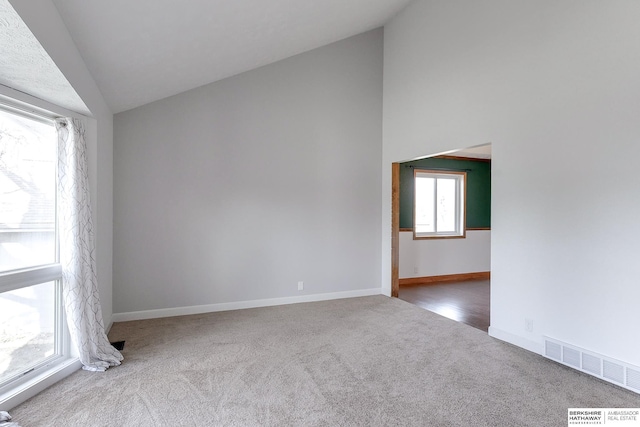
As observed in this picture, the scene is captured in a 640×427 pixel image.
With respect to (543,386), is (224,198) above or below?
above

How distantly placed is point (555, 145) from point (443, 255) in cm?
393

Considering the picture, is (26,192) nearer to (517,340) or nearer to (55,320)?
(55,320)

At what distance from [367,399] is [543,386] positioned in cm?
132

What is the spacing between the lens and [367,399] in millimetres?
2412

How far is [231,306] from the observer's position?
4609 millimetres

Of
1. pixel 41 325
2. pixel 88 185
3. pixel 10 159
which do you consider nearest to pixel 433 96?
pixel 88 185

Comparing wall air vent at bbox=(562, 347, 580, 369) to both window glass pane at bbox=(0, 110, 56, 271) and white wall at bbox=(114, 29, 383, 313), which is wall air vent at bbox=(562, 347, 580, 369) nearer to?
white wall at bbox=(114, 29, 383, 313)

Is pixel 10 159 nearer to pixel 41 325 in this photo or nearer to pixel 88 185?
pixel 88 185

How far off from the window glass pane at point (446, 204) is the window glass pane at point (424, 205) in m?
0.17

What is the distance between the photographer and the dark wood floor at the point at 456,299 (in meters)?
4.37

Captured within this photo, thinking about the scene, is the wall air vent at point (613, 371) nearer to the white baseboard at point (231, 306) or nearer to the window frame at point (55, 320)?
the white baseboard at point (231, 306)

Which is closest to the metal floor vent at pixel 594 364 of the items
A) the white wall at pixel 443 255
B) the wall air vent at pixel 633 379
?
the wall air vent at pixel 633 379

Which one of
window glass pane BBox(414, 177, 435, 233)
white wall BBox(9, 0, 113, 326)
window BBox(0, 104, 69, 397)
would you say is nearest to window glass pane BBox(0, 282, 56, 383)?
window BBox(0, 104, 69, 397)

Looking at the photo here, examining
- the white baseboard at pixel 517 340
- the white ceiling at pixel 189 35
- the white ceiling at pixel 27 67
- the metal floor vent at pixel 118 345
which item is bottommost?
the metal floor vent at pixel 118 345
